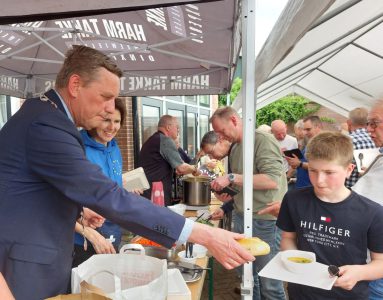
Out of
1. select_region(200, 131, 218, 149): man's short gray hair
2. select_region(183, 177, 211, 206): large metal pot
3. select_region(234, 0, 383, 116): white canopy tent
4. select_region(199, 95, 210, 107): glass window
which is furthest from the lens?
select_region(199, 95, 210, 107): glass window

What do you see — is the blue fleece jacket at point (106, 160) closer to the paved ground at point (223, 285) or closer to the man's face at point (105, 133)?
the man's face at point (105, 133)

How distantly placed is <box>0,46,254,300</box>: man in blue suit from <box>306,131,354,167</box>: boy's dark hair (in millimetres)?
693

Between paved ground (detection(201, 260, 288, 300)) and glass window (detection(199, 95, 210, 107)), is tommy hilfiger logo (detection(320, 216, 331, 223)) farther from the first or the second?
glass window (detection(199, 95, 210, 107))

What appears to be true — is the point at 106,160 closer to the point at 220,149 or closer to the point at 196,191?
the point at 196,191

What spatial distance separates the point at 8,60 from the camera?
4223 millimetres

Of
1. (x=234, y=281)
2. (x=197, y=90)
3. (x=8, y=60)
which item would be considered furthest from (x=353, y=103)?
(x=8, y=60)

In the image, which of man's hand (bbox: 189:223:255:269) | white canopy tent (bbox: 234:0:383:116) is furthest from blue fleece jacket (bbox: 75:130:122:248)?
white canopy tent (bbox: 234:0:383:116)

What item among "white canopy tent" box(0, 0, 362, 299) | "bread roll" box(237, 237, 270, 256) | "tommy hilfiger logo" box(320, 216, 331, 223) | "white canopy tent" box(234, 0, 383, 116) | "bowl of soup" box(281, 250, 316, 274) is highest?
"white canopy tent" box(234, 0, 383, 116)

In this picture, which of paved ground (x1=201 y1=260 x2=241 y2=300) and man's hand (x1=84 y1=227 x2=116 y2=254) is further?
paved ground (x1=201 y1=260 x2=241 y2=300)

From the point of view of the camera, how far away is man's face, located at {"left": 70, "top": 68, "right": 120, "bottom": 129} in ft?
4.34

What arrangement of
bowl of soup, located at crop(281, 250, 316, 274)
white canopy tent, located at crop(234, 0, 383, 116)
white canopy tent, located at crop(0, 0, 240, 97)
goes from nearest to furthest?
bowl of soup, located at crop(281, 250, 316, 274)
white canopy tent, located at crop(0, 0, 240, 97)
white canopy tent, located at crop(234, 0, 383, 116)

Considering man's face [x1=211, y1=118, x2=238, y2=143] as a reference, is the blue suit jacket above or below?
below

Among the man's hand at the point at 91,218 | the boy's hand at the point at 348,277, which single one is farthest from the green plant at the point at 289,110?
the boy's hand at the point at 348,277

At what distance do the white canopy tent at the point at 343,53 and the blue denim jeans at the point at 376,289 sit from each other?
1005 mm
